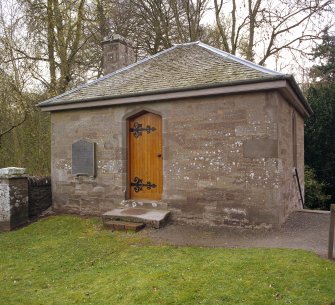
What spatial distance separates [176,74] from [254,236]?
4.56 m

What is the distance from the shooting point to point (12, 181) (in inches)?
352

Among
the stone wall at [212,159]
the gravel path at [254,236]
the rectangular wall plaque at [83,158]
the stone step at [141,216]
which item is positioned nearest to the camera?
the gravel path at [254,236]

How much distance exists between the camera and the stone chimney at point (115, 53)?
11672mm

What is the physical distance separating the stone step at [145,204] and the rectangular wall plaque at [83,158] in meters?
1.27

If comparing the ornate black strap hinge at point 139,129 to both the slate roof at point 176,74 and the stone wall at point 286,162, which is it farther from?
the stone wall at point 286,162

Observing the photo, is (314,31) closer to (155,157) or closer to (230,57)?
(230,57)

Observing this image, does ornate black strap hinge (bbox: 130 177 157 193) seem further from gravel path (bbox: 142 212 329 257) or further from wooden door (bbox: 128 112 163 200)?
gravel path (bbox: 142 212 329 257)

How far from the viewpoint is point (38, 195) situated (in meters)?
10.1

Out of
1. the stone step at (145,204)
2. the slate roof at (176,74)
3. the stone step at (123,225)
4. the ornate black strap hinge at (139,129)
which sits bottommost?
the stone step at (123,225)

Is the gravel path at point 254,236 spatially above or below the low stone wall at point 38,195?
below

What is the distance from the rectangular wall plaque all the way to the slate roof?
124 cm

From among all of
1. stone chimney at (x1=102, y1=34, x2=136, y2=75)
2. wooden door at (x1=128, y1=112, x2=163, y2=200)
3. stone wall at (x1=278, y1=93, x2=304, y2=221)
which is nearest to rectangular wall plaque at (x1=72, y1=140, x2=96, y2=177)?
wooden door at (x1=128, y1=112, x2=163, y2=200)

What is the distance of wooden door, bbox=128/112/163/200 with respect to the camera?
8.85m

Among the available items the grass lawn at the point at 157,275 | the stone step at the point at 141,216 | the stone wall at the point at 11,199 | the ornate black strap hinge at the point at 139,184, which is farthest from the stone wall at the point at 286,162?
the stone wall at the point at 11,199
